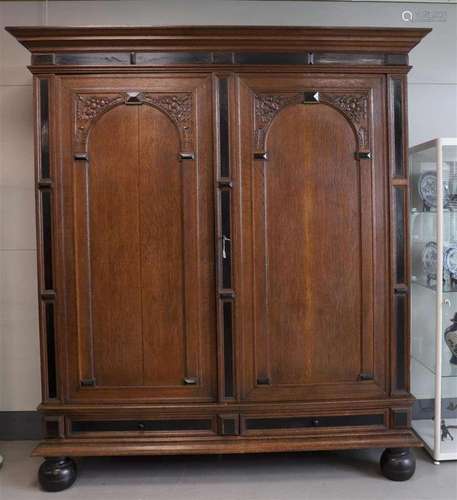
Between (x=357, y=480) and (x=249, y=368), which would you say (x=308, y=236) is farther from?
(x=357, y=480)

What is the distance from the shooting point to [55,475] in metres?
2.40

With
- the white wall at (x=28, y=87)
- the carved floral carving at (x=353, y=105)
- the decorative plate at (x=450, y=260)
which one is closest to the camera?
the carved floral carving at (x=353, y=105)

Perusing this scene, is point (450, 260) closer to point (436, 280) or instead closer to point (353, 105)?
point (436, 280)

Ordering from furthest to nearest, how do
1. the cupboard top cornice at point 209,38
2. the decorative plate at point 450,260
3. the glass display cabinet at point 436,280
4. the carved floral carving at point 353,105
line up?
the decorative plate at point 450,260 < the glass display cabinet at point 436,280 < the carved floral carving at point 353,105 < the cupboard top cornice at point 209,38

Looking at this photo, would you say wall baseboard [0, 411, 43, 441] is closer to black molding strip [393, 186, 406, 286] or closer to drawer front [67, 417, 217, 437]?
drawer front [67, 417, 217, 437]

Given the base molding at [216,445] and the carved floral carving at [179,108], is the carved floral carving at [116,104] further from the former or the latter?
the base molding at [216,445]

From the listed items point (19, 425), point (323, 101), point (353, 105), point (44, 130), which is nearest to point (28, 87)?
point (44, 130)

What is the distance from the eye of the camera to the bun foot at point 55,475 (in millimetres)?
2404

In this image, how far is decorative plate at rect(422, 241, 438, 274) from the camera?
8.93ft

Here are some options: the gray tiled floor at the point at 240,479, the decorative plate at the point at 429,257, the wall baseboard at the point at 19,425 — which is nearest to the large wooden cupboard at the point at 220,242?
the gray tiled floor at the point at 240,479

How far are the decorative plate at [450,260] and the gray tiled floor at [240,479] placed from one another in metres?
1.16

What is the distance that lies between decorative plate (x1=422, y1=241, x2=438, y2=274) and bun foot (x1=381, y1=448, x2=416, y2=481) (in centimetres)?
107

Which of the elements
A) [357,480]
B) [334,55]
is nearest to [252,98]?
[334,55]

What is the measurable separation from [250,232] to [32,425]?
208 cm
